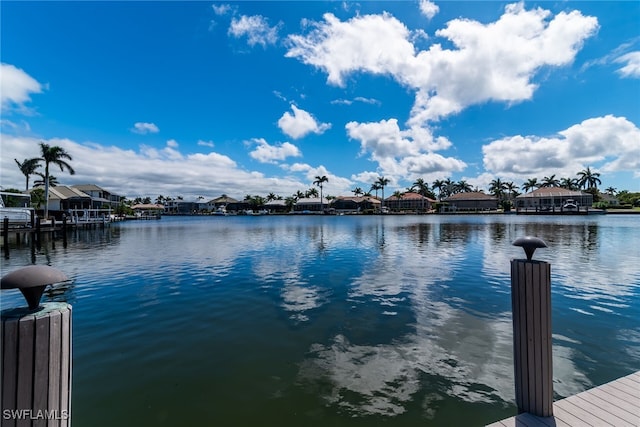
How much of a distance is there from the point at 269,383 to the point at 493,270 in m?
13.1

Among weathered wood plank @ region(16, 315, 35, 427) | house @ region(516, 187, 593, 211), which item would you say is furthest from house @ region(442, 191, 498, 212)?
weathered wood plank @ region(16, 315, 35, 427)

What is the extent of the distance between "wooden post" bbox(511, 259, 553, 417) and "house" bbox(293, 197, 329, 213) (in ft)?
443

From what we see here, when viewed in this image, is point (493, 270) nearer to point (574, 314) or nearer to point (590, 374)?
point (574, 314)

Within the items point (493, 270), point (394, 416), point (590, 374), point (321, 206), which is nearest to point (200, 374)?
point (394, 416)

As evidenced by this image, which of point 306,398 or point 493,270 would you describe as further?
point 493,270

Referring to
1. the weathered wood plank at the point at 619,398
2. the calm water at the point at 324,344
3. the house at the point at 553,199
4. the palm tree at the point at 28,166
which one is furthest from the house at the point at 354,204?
the weathered wood plank at the point at 619,398

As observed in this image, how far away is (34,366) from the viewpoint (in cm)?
231

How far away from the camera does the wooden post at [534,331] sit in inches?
151

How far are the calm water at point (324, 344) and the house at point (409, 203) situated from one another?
119191mm

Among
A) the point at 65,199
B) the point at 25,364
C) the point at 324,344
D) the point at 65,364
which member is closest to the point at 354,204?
the point at 65,199

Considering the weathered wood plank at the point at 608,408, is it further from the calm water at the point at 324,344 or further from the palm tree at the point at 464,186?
the palm tree at the point at 464,186

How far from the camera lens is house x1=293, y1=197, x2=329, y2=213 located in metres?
142

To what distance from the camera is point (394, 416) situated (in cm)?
463

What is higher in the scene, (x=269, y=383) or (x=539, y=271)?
Result: (x=539, y=271)
